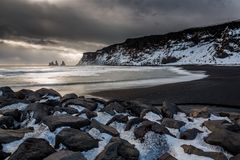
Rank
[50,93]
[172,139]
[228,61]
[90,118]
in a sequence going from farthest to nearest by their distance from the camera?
[228,61] < [50,93] < [90,118] < [172,139]

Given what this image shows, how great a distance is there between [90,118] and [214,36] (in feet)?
357

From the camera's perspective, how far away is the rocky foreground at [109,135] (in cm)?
648

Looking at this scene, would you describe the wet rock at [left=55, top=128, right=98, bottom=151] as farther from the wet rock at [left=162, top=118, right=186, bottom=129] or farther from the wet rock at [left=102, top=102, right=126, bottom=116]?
the wet rock at [left=162, top=118, right=186, bottom=129]

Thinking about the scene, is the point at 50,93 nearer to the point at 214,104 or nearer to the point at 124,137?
the point at 124,137

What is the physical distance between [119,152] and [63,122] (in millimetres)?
1688

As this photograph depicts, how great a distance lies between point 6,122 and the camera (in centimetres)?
811

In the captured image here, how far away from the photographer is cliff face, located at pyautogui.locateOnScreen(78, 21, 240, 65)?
305 ft

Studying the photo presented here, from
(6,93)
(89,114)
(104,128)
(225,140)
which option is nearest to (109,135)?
(104,128)

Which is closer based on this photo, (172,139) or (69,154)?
(69,154)

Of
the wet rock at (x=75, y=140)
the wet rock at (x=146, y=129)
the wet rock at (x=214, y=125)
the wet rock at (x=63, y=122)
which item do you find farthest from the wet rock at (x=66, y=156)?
the wet rock at (x=214, y=125)

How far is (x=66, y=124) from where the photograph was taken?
24.3 feet

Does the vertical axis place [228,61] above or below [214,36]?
below

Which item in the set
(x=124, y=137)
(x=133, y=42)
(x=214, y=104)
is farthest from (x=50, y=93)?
(x=133, y=42)

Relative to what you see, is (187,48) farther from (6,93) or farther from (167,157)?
(167,157)
